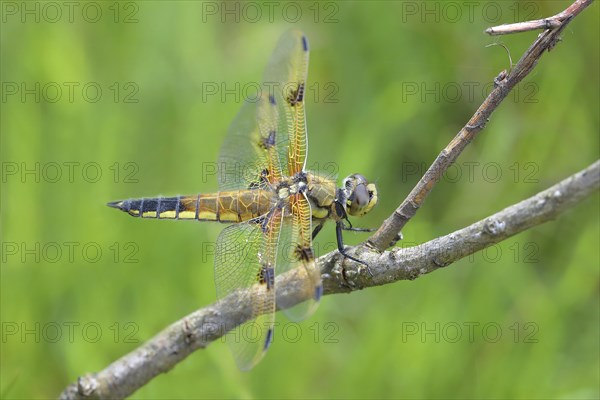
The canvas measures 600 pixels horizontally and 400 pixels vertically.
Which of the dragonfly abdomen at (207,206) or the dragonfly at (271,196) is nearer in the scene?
the dragonfly at (271,196)

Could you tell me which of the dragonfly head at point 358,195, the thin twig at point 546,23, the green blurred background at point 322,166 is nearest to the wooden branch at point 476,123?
the thin twig at point 546,23

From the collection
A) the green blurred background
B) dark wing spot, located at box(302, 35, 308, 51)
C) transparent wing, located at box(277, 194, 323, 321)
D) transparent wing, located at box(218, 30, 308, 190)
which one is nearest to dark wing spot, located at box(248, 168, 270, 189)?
transparent wing, located at box(218, 30, 308, 190)

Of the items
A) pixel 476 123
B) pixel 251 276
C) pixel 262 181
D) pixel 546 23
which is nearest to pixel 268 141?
pixel 262 181

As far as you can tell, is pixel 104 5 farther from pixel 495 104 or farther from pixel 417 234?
pixel 495 104

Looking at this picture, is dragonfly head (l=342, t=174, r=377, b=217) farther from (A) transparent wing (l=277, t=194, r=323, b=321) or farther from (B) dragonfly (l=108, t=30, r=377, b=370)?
(A) transparent wing (l=277, t=194, r=323, b=321)

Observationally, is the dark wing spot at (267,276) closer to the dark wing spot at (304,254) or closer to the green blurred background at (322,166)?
the dark wing spot at (304,254)

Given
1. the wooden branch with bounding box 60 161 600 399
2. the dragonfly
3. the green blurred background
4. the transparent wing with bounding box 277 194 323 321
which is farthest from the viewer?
the green blurred background

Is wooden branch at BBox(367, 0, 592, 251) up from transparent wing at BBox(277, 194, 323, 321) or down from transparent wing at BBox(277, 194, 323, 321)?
up

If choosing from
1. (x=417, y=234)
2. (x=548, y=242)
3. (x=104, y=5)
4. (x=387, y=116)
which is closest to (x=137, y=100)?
(x=104, y=5)
